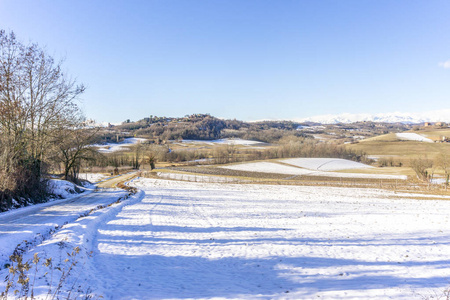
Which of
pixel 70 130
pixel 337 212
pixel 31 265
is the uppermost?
pixel 70 130

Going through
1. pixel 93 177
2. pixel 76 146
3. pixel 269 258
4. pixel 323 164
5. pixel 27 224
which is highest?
pixel 76 146

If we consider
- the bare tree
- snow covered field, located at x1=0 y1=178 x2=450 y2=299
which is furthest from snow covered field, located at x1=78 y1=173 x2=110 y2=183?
snow covered field, located at x1=0 y1=178 x2=450 y2=299

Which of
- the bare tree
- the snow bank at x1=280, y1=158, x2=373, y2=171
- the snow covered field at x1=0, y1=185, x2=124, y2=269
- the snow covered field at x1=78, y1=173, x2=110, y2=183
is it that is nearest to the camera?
the snow covered field at x1=0, y1=185, x2=124, y2=269

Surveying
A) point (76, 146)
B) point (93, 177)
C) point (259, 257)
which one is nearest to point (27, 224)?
point (259, 257)

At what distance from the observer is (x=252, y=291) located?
7816 mm

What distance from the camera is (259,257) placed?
10.6 meters

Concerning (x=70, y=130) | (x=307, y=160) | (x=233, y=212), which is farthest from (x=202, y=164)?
(x=233, y=212)

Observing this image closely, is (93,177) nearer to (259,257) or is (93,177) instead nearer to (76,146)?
(76,146)

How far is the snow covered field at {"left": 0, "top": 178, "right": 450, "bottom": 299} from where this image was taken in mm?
7793

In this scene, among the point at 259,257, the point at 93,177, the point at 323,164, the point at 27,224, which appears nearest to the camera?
the point at 259,257

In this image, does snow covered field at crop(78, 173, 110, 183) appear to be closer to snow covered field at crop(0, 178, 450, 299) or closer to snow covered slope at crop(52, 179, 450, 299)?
snow covered field at crop(0, 178, 450, 299)

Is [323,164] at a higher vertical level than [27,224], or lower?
lower

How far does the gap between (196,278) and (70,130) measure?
28406 mm

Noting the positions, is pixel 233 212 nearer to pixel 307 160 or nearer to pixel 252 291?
pixel 252 291
